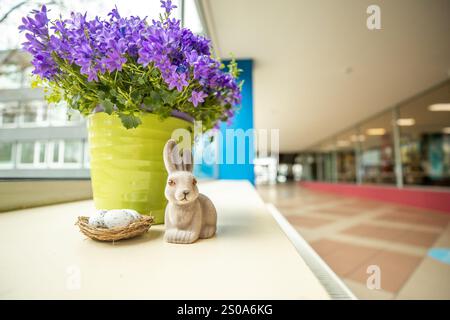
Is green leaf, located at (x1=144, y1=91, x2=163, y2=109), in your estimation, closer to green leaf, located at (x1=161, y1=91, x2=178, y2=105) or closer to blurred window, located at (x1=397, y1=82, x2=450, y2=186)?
green leaf, located at (x1=161, y1=91, x2=178, y2=105)

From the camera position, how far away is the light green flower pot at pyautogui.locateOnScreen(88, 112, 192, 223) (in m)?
0.60

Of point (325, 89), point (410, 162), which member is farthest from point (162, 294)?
point (410, 162)

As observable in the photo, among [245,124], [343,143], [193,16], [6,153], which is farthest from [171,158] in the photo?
[343,143]

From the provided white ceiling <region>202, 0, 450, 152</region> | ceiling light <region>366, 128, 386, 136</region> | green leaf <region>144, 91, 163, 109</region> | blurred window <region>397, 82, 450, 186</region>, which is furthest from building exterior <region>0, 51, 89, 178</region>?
ceiling light <region>366, 128, 386, 136</region>

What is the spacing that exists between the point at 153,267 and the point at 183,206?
0.16m

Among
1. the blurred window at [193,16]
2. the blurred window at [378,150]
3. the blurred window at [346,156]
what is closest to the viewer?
the blurred window at [193,16]

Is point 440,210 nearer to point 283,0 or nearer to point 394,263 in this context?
point 394,263

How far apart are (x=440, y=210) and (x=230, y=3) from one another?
572cm

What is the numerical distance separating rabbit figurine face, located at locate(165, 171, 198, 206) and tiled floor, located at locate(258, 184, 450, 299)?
67 cm

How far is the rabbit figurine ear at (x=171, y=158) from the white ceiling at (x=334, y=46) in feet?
8.13

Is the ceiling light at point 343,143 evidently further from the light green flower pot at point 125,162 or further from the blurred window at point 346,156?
the light green flower pot at point 125,162

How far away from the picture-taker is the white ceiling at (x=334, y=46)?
2535 millimetres

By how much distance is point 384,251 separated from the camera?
86.9 inches

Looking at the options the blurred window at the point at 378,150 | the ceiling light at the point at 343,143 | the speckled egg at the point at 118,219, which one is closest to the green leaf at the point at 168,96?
the speckled egg at the point at 118,219
